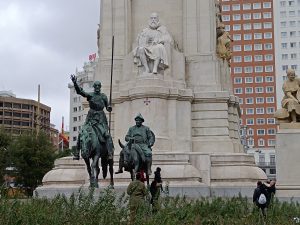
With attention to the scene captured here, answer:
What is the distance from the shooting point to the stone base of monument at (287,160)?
22703mm

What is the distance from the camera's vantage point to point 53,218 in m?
10.2

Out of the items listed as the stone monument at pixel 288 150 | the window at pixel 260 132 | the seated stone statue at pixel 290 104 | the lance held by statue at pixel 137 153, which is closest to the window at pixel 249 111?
the window at pixel 260 132

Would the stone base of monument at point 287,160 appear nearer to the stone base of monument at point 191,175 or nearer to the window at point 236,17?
the stone base of monument at point 191,175

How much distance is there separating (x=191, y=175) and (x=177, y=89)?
→ 4.55m

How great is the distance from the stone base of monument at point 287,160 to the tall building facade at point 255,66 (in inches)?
3831

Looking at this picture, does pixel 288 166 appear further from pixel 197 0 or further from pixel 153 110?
pixel 197 0

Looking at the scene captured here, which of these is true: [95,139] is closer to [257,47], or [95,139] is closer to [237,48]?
[257,47]

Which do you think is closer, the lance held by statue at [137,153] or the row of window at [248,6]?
the lance held by statue at [137,153]

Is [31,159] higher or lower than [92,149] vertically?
higher

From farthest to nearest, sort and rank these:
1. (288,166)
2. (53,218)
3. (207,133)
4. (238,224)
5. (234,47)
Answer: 1. (234,47)
2. (207,133)
3. (288,166)
4. (238,224)
5. (53,218)

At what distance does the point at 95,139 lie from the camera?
61.6 feet

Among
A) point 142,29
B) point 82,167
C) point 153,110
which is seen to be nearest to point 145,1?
point 142,29

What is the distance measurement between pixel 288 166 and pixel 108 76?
9790 millimetres

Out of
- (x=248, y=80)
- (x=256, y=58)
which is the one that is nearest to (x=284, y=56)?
(x=256, y=58)
